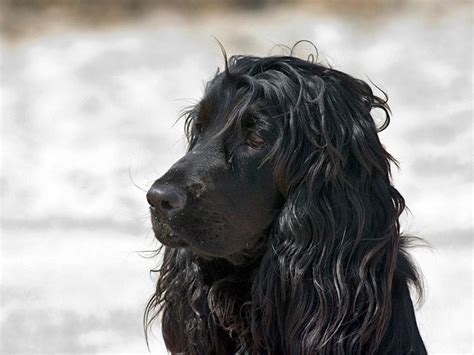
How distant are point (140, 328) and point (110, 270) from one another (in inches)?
34.0

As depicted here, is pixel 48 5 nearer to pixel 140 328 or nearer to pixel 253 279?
pixel 140 328

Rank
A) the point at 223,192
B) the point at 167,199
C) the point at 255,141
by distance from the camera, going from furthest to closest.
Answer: the point at 255,141
the point at 223,192
the point at 167,199

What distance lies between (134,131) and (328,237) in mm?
5250

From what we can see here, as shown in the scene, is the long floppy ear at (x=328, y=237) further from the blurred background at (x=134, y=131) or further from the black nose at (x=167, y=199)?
the blurred background at (x=134, y=131)

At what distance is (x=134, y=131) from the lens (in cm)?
889

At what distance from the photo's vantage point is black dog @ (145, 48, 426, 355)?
12.3ft

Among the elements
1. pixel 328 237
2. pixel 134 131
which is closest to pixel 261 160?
pixel 328 237

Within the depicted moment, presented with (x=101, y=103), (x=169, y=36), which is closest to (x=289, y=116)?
(x=101, y=103)

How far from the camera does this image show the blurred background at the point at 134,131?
20.0 ft

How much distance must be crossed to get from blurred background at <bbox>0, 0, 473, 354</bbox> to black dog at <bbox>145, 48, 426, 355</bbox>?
3.84 ft

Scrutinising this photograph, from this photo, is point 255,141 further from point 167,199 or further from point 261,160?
point 167,199

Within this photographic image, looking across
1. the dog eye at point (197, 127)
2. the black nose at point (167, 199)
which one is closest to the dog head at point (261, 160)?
the black nose at point (167, 199)

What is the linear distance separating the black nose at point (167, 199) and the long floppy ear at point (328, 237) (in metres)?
0.38

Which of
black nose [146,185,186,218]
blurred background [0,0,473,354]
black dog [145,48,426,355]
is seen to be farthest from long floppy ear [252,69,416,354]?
blurred background [0,0,473,354]
